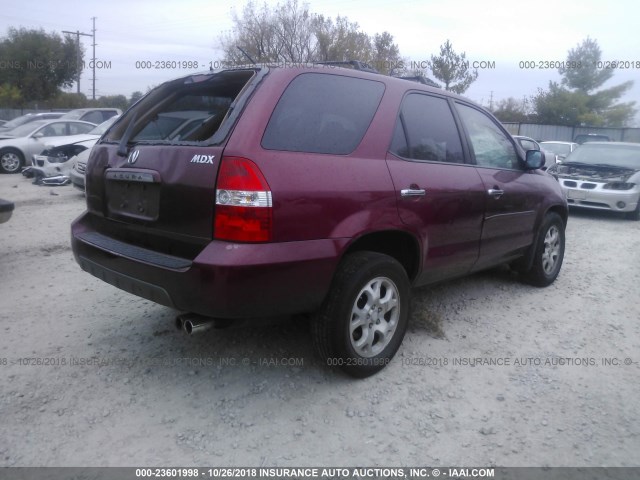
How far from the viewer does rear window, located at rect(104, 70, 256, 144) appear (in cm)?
283

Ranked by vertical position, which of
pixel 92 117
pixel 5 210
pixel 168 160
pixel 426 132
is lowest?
pixel 5 210

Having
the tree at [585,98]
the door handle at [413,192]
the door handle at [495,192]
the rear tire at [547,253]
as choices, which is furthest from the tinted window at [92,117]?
the tree at [585,98]

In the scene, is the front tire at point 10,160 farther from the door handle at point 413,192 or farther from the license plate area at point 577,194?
the door handle at point 413,192

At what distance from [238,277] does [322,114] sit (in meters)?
1.07

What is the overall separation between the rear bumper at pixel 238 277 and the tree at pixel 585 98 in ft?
148

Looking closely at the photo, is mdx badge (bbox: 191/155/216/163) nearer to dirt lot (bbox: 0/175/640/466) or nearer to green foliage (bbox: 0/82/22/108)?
dirt lot (bbox: 0/175/640/466)

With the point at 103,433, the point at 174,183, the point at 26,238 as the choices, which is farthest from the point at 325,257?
the point at 26,238

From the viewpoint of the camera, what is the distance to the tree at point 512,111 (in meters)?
44.6

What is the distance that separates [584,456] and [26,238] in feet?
20.8

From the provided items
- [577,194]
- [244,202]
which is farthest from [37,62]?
[244,202]

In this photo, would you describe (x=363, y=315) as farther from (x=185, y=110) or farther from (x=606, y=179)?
(x=606, y=179)

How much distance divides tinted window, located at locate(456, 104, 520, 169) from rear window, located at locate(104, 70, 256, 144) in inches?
75.2

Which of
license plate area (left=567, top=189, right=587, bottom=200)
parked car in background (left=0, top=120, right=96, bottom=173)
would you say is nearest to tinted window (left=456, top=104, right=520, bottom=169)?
license plate area (left=567, top=189, right=587, bottom=200)

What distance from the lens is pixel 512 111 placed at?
1981 inches
